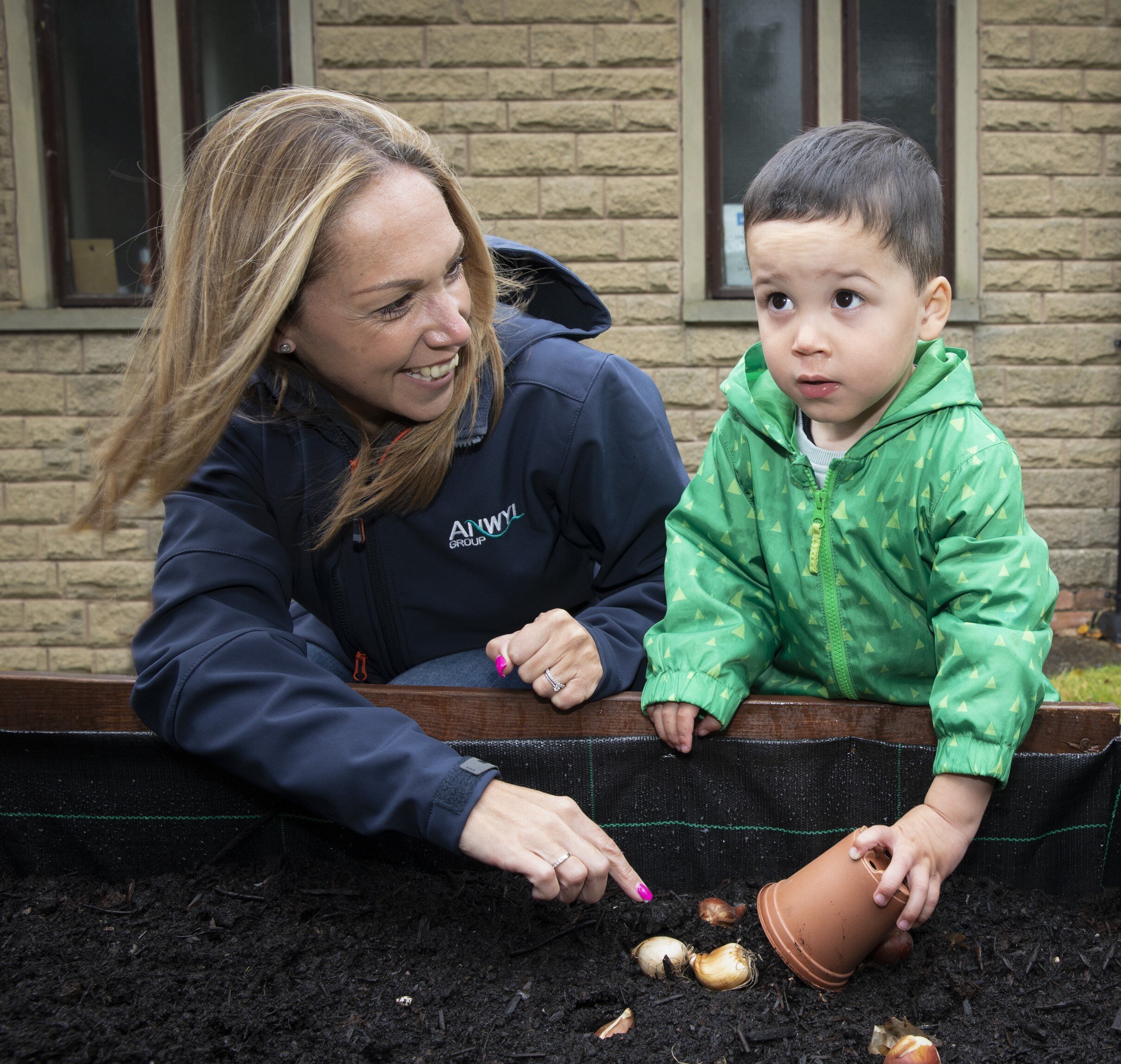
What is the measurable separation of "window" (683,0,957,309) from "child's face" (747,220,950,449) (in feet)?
10.9

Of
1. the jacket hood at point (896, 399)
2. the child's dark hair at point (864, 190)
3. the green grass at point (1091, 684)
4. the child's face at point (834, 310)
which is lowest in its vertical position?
the green grass at point (1091, 684)

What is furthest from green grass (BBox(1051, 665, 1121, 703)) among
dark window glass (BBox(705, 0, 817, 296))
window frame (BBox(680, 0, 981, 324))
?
dark window glass (BBox(705, 0, 817, 296))

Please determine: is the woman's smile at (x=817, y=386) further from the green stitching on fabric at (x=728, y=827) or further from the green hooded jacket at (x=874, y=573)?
the green stitching on fabric at (x=728, y=827)

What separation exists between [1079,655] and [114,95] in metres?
5.08

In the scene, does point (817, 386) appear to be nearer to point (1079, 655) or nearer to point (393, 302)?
point (393, 302)

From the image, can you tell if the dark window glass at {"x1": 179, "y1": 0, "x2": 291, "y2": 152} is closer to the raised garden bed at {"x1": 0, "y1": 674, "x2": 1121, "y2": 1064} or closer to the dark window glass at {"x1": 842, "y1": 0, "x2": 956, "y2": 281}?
the dark window glass at {"x1": 842, "y1": 0, "x2": 956, "y2": 281}

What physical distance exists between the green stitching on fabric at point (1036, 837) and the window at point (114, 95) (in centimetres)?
435

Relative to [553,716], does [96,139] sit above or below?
above

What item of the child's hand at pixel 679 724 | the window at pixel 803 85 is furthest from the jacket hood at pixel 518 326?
the window at pixel 803 85

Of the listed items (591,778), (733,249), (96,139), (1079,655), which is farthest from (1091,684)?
(96,139)

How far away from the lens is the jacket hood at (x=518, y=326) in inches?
72.6

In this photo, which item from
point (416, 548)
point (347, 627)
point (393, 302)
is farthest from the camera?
point (347, 627)

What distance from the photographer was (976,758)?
1299 millimetres

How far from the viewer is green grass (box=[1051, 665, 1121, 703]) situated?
371 centimetres
